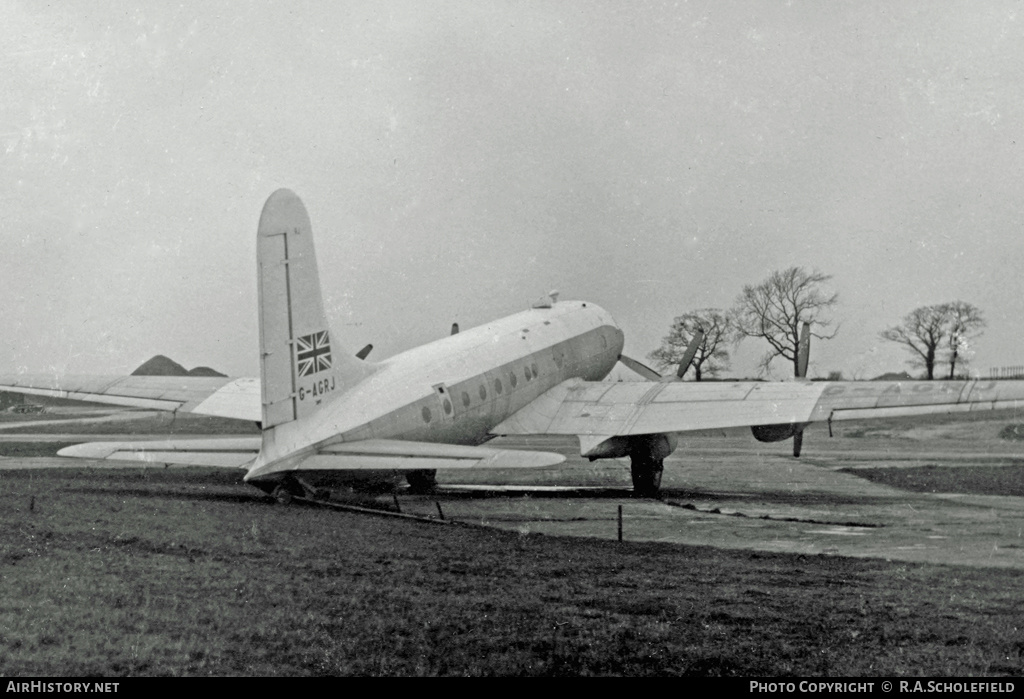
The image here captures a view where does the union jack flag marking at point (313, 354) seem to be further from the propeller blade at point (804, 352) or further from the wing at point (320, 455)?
the propeller blade at point (804, 352)

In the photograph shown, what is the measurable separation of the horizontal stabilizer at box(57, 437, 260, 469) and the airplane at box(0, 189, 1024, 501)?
0.04 meters

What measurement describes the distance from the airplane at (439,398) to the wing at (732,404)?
41 mm

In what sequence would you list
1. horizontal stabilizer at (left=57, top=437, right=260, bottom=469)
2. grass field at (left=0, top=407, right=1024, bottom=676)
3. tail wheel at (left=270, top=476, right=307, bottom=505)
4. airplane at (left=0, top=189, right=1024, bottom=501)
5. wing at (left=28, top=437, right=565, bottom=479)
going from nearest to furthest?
grass field at (left=0, top=407, right=1024, bottom=676) → wing at (left=28, top=437, right=565, bottom=479) → airplane at (left=0, top=189, right=1024, bottom=501) → horizontal stabilizer at (left=57, top=437, right=260, bottom=469) → tail wheel at (left=270, top=476, right=307, bottom=505)

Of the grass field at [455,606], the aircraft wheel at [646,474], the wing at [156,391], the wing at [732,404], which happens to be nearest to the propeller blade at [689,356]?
the wing at [732,404]

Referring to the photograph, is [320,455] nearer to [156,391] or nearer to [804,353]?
[156,391]

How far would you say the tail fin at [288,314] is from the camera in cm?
1703

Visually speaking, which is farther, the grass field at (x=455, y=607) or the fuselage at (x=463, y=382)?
the fuselage at (x=463, y=382)

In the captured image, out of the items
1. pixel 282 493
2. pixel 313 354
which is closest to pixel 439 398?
pixel 313 354

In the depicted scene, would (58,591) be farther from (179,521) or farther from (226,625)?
(179,521)

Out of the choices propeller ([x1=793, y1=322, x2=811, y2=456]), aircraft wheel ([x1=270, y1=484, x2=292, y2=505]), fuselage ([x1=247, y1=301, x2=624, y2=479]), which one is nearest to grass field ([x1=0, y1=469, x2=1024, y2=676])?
aircraft wheel ([x1=270, y1=484, x2=292, y2=505])

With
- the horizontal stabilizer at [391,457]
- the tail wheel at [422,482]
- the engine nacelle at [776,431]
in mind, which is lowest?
the tail wheel at [422,482]

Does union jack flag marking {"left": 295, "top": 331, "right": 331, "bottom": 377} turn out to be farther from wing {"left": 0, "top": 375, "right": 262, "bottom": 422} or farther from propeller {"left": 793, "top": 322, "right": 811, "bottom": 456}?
propeller {"left": 793, "top": 322, "right": 811, "bottom": 456}

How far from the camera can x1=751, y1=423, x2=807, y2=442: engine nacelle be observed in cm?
2344
